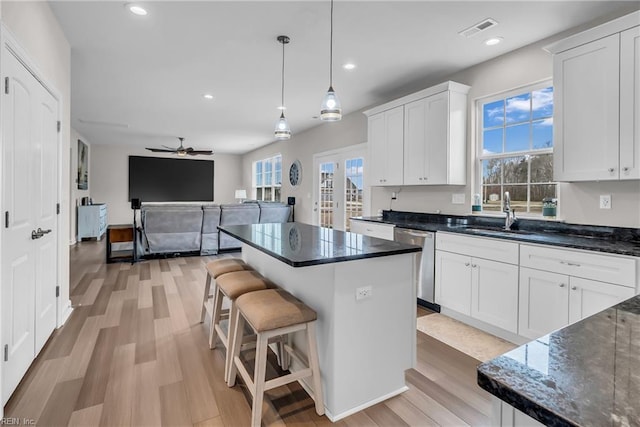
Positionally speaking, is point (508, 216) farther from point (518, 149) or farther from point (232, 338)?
point (232, 338)

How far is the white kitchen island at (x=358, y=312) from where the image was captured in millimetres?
1831

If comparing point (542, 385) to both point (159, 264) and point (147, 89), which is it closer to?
point (147, 89)

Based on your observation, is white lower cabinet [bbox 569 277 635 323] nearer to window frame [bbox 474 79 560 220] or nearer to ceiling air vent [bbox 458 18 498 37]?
window frame [bbox 474 79 560 220]

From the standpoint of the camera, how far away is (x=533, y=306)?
257cm

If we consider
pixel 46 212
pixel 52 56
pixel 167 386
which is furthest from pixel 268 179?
pixel 167 386

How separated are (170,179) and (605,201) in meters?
10.7

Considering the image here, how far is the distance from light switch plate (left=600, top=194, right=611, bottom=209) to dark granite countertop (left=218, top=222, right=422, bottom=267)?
183 centimetres

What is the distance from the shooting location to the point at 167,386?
211 cm

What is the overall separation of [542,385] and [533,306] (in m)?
2.41

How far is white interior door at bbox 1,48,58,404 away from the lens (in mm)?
1914

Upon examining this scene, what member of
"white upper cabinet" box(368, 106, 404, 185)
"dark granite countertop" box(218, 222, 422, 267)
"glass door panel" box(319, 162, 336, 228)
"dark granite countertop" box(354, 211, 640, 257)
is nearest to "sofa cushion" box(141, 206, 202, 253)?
"glass door panel" box(319, 162, 336, 228)

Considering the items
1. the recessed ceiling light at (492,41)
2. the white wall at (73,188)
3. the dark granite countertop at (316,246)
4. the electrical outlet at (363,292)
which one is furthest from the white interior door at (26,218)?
the white wall at (73,188)

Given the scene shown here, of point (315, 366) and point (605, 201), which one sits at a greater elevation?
point (605, 201)

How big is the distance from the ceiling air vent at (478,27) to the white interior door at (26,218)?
3291mm
